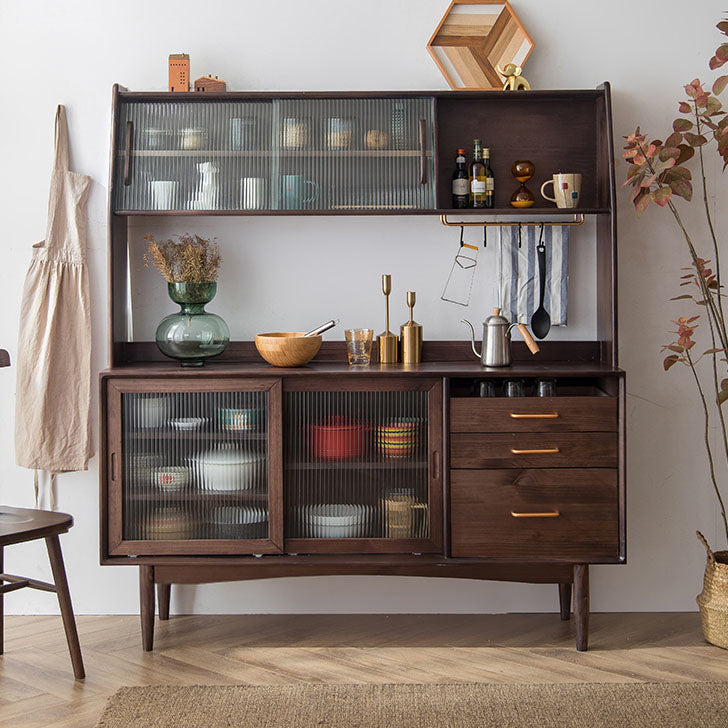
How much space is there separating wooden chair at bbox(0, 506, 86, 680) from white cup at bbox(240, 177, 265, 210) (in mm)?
1265

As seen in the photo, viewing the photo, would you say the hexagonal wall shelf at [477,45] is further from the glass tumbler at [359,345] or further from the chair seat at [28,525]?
the chair seat at [28,525]

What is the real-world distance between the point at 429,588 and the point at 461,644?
0.35 metres

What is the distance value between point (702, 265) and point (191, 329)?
1.87 metres

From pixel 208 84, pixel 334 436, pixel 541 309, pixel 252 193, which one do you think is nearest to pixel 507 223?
pixel 541 309

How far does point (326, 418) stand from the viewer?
127 inches

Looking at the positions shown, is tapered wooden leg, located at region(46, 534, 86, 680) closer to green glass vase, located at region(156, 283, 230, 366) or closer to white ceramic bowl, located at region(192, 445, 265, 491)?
white ceramic bowl, located at region(192, 445, 265, 491)

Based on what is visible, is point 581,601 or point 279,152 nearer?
point 581,601

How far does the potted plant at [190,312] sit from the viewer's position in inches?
132

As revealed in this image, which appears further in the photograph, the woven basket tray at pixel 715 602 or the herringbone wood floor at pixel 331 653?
the woven basket tray at pixel 715 602

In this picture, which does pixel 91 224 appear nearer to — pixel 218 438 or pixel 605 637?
pixel 218 438

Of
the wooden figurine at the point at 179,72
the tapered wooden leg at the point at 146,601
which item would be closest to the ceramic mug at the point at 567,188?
the wooden figurine at the point at 179,72

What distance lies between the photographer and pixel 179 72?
3.44m

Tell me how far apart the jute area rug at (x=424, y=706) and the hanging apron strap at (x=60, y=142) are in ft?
6.41

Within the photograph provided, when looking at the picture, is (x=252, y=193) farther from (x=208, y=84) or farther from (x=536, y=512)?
(x=536, y=512)
